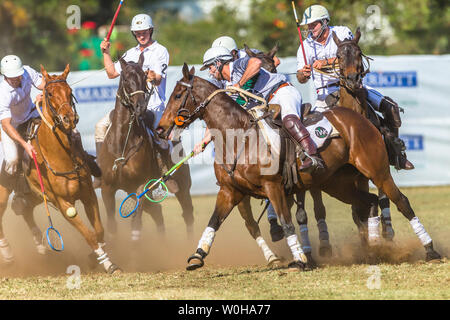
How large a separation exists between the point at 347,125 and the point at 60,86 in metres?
3.19

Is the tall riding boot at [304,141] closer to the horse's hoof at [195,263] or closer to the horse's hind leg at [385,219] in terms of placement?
the horse's hoof at [195,263]

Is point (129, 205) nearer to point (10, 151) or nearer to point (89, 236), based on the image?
point (89, 236)

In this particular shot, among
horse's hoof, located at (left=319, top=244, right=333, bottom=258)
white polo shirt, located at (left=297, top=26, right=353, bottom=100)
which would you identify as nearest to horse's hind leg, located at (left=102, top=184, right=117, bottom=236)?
horse's hoof, located at (left=319, top=244, right=333, bottom=258)

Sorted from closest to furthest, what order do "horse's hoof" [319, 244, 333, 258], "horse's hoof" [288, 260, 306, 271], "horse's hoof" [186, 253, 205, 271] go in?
"horse's hoof" [186, 253, 205, 271]
"horse's hoof" [288, 260, 306, 271]
"horse's hoof" [319, 244, 333, 258]

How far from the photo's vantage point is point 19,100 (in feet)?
31.8

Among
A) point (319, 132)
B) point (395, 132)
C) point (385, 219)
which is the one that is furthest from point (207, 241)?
point (395, 132)

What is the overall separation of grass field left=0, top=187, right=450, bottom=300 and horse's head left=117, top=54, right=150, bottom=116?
→ 197cm

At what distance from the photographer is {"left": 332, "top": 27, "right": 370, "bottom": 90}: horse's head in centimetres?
924

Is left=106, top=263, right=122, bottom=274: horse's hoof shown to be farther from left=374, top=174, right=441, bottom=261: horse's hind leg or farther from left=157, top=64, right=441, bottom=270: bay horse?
left=374, top=174, right=441, bottom=261: horse's hind leg

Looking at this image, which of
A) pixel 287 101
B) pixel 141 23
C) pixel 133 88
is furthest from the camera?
pixel 141 23

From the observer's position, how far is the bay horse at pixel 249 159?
8.27 m

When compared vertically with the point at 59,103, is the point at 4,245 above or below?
below

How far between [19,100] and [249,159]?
3.17 meters
